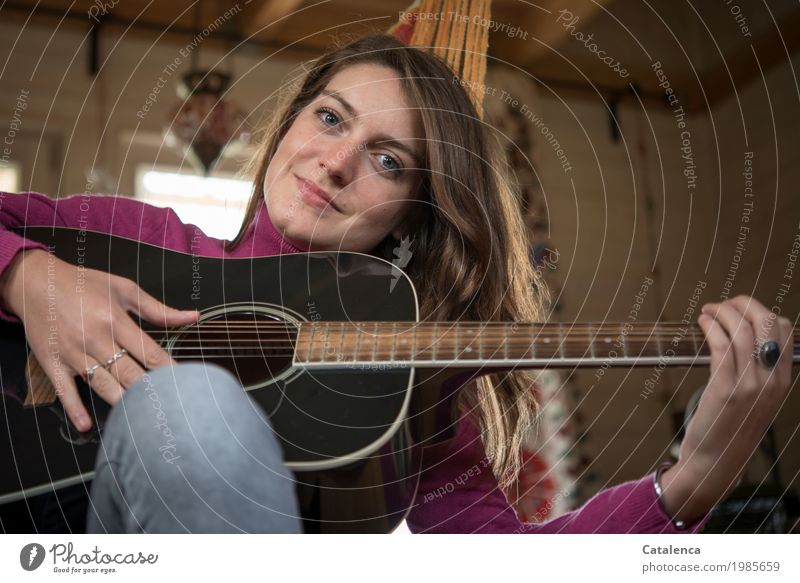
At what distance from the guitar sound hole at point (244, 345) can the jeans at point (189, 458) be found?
0.05 meters

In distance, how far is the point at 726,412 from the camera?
1.85ft

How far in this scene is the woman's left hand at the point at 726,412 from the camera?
0.57 metres

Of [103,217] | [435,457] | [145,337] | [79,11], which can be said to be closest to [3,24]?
[79,11]

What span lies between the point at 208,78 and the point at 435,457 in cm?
48

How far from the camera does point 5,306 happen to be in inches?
20.8

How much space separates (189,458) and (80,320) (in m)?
0.15

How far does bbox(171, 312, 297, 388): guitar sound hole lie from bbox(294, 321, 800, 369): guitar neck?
1 cm

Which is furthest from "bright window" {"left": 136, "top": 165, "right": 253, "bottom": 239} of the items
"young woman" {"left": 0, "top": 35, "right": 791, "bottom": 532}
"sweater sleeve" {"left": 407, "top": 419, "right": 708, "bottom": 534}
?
"sweater sleeve" {"left": 407, "top": 419, "right": 708, "bottom": 534}

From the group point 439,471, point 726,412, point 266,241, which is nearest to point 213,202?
point 266,241

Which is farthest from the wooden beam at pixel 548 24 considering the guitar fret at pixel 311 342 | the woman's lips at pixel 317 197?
the guitar fret at pixel 311 342

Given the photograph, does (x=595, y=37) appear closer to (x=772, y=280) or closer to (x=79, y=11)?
(x=772, y=280)

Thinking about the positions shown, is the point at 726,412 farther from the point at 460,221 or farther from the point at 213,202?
the point at 213,202

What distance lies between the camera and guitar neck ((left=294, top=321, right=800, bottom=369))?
541 mm
